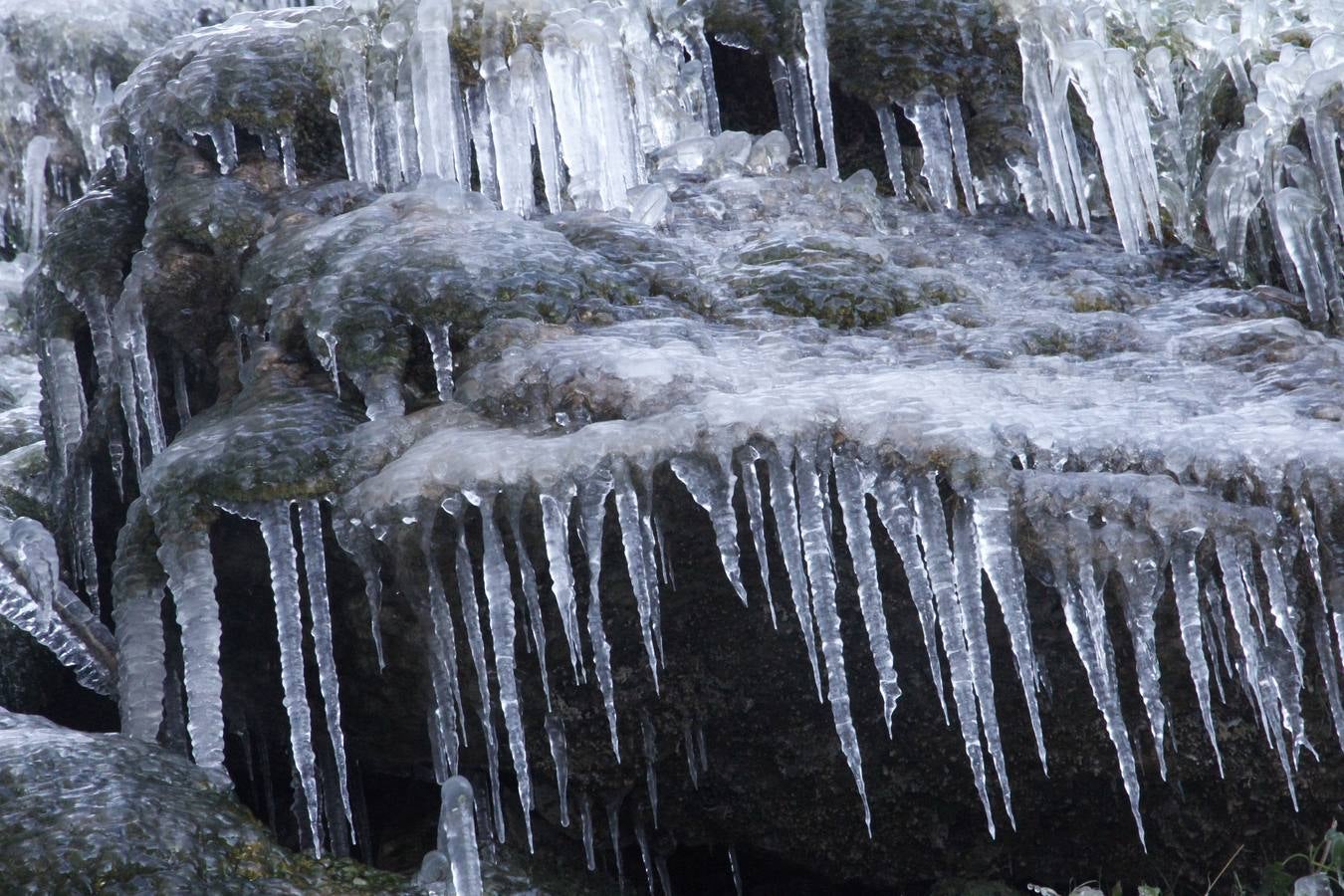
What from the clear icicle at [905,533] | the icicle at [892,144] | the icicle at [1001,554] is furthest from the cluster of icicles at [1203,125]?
the clear icicle at [905,533]

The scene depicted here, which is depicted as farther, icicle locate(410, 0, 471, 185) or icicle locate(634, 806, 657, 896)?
icicle locate(410, 0, 471, 185)

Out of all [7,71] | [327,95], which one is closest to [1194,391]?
[327,95]

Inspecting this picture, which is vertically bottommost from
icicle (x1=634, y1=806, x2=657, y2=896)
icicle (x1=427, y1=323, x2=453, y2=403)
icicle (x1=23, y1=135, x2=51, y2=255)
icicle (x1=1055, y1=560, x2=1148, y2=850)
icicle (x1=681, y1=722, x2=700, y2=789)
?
icicle (x1=634, y1=806, x2=657, y2=896)

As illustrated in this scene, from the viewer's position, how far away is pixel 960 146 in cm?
624

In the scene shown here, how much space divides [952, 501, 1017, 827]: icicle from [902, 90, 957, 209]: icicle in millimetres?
2591

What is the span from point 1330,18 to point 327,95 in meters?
4.46

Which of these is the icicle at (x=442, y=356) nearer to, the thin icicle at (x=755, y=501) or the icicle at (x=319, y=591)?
the icicle at (x=319, y=591)

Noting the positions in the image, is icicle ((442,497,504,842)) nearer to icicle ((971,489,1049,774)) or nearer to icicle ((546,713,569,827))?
icicle ((546,713,569,827))

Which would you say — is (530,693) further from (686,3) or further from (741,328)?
(686,3)

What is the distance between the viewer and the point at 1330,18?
642 cm

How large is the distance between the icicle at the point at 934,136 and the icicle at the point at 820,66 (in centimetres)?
41

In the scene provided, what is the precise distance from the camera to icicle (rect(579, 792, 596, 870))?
5.15 meters

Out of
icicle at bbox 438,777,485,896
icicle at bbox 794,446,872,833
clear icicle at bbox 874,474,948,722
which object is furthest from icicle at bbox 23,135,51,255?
clear icicle at bbox 874,474,948,722

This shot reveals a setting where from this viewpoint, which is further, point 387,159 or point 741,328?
point 387,159
